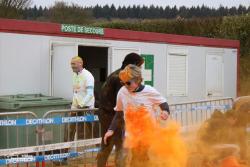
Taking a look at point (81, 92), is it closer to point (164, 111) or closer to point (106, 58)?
point (164, 111)

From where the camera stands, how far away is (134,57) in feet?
25.3

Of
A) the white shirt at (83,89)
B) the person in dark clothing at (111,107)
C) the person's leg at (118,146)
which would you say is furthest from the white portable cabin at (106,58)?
the person's leg at (118,146)

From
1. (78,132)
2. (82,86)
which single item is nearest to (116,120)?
(78,132)

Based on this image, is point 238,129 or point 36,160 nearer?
point 36,160

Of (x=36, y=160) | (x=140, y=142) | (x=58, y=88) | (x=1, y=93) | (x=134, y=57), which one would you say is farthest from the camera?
(x=58, y=88)

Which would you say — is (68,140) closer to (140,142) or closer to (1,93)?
(1,93)

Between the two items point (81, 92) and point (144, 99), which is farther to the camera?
point (81, 92)

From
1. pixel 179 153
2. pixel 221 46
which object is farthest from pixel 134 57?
pixel 221 46

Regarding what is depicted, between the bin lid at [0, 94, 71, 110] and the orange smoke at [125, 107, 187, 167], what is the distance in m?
4.17

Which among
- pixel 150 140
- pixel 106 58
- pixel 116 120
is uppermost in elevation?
pixel 106 58

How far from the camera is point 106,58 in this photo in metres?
15.5

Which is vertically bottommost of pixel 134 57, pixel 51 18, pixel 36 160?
pixel 36 160

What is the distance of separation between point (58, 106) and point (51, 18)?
31.8 m

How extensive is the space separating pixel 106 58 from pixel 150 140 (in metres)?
9.02
